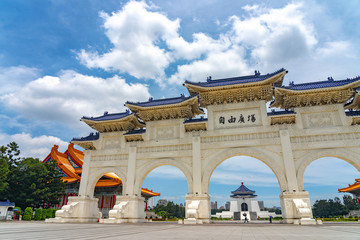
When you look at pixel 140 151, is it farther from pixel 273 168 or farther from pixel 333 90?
pixel 333 90

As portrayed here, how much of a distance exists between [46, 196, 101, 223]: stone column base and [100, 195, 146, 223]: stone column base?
5.90 ft

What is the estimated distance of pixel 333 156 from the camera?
1421 centimetres

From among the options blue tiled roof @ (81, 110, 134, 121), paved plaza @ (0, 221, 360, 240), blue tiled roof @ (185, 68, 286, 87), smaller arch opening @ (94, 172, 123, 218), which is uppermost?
blue tiled roof @ (185, 68, 286, 87)

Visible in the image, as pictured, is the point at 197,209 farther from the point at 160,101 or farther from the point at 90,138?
the point at 90,138

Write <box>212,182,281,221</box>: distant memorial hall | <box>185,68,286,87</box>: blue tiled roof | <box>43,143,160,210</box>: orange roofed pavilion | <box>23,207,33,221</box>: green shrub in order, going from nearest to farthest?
<box>185,68,286,87</box>: blue tiled roof, <box>23,207,33,221</box>: green shrub, <box>43,143,160,210</box>: orange roofed pavilion, <box>212,182,281,221</box>: distant memorial hall

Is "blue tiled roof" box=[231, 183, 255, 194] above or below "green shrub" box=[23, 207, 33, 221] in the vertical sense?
above

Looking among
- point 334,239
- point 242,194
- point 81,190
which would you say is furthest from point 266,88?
point 242,194

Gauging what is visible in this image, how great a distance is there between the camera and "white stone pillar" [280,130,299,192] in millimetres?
13883

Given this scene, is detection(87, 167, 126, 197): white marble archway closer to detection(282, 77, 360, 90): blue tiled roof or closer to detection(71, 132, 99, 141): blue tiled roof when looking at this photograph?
detection(71, 132, 99, 141): blue tiled roof

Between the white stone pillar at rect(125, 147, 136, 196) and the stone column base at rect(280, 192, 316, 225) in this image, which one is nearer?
the stone column base at rect(280, 192, 316, 225)

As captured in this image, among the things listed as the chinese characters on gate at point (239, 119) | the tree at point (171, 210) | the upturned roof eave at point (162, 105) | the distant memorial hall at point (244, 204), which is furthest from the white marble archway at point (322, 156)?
the tree at point (171, 210)

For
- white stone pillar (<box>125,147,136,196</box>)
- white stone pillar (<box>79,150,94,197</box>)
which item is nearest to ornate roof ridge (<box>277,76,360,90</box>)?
white stone pillar (<box>125,147,136,196</box>)

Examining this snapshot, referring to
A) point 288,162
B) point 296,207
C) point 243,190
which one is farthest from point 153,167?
point 243,190

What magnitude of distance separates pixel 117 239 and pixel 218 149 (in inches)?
427
